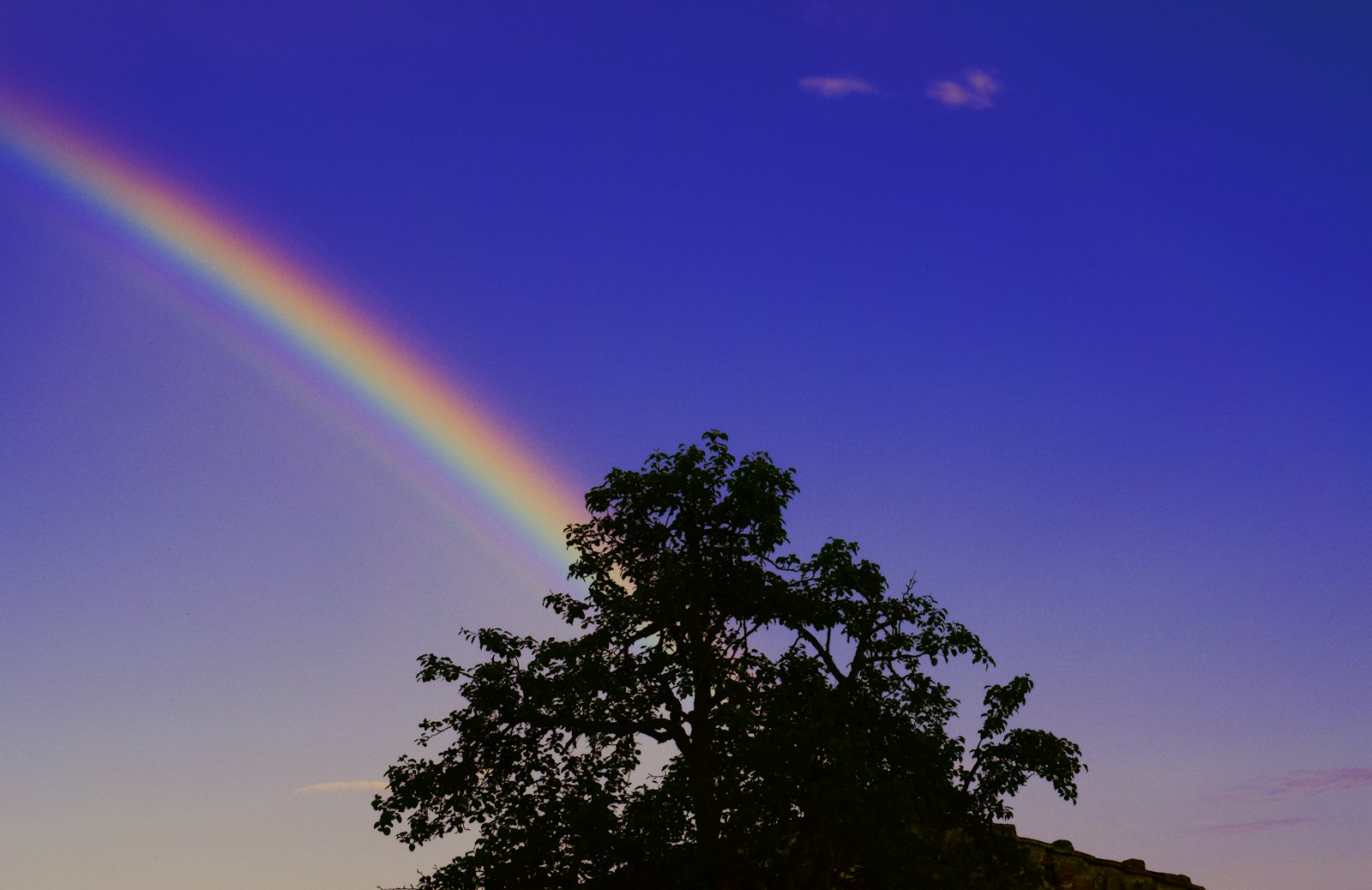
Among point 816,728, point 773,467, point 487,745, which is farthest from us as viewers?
point 773,467

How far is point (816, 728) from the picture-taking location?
2197 centimetres

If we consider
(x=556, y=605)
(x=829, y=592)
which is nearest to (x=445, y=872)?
(x=556, y=605)

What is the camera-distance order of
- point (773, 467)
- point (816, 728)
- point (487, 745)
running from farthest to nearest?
1. point (773, 467)
2. point (487, 745)
3. point (816, 728)

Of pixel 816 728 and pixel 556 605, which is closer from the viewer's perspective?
pixel 816 728

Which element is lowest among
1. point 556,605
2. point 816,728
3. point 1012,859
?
point 1012,859

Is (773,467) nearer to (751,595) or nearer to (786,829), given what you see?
(751,595)

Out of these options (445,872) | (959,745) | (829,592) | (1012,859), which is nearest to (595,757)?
(445,872)

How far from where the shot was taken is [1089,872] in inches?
1169

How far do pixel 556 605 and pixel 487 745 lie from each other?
3.54 metres

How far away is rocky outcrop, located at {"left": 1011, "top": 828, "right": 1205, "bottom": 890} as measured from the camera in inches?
1155

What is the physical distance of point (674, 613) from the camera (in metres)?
24.3

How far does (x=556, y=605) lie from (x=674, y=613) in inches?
123

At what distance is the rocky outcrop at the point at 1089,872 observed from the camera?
29328mm

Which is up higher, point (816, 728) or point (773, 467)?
point (773, 467)
